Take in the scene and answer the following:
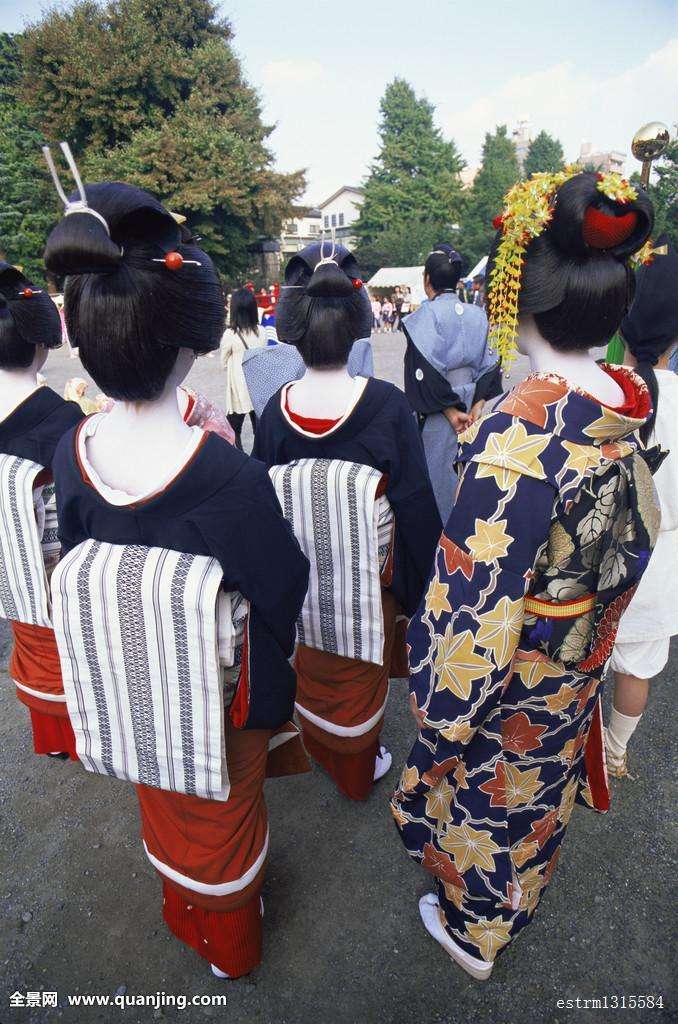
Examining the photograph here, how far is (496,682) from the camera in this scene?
4.47 feet

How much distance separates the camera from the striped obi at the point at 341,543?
6.38 ft

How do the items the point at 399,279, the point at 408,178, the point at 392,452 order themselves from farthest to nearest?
1. the point at 408,178
2. the point at 399,279
3. the point at 392,452

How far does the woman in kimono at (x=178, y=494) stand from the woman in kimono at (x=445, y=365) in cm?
245

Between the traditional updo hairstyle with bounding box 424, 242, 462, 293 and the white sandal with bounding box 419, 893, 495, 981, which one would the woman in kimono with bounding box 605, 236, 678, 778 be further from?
the traditional updo hairstyle with bounding box 424, 242, 462, 293

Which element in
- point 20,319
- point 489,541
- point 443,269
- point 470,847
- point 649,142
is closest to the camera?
point 489,541

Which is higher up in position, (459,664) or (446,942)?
(459,664)

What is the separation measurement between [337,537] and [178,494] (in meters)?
0.84

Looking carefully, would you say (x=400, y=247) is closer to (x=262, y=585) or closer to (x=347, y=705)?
(x=347, y=705)

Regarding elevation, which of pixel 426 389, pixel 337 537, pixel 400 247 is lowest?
pixel 337 537

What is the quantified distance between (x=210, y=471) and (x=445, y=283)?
2.92m

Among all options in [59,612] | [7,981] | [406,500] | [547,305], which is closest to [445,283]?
[406,500]

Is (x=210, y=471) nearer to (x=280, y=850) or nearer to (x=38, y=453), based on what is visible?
(x=38, y=453)

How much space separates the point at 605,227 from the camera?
1160 millimetres

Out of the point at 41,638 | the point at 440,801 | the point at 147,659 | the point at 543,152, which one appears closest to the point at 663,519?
the point at 440,801
